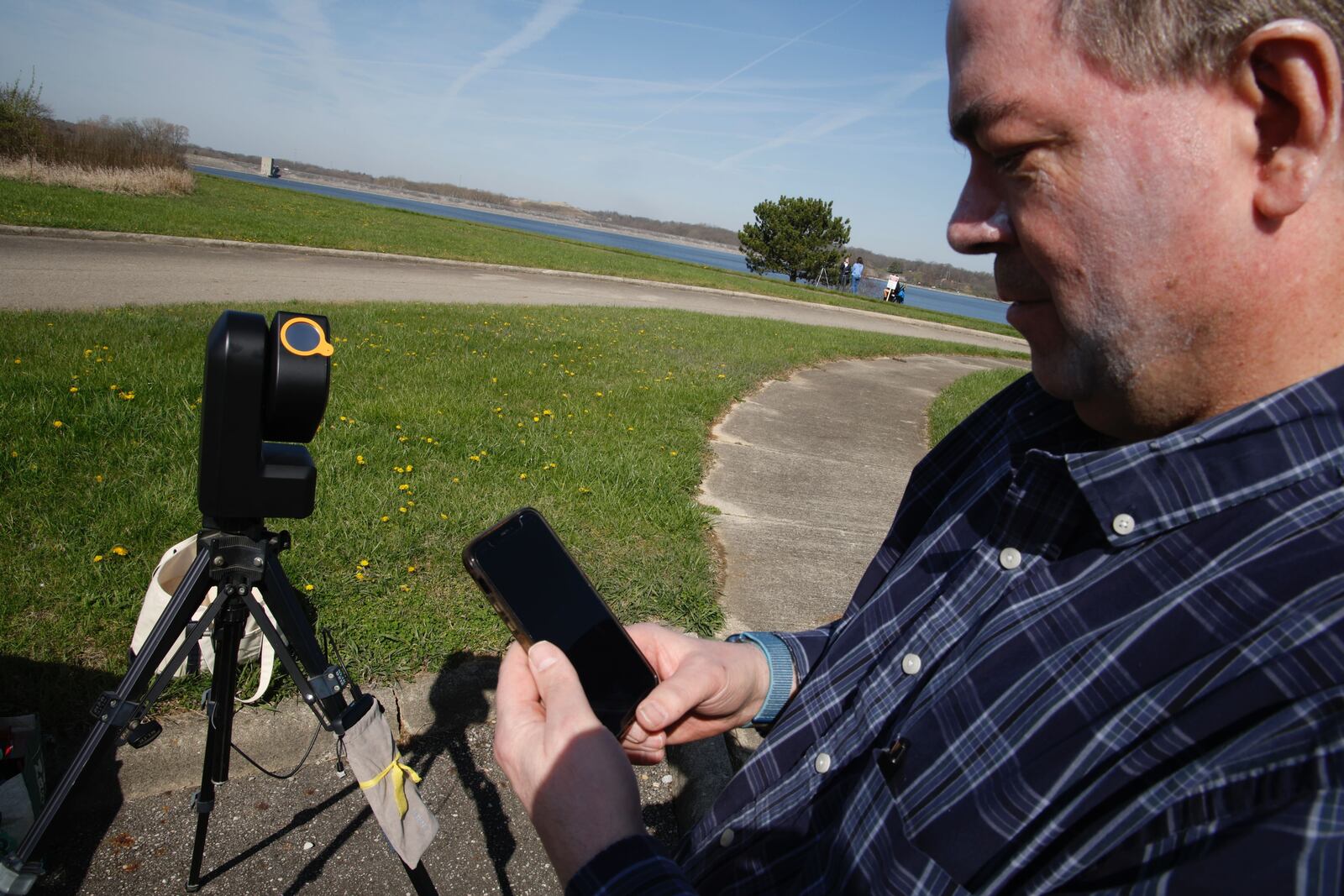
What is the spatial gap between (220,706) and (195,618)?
0.70 metres

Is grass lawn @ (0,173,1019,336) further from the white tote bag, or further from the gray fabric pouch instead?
the gray fabric pouch

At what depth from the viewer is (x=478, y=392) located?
6719 millimetres

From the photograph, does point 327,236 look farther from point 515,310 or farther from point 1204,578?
point 1204,578

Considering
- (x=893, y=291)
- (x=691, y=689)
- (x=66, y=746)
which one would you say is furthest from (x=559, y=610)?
(x=893, y=291)

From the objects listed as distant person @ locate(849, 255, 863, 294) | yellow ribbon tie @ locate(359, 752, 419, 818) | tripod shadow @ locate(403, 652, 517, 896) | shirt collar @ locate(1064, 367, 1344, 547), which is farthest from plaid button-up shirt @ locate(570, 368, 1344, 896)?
distant person @ locate(849, 255, 863, 294)

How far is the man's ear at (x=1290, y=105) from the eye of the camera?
0.83m

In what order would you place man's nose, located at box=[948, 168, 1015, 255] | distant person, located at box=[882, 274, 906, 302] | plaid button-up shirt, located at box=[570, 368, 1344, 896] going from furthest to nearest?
distant person, located at box=[882, 274, 906, 302] → man's nose, located at box=[948, 168, 1015, 255] → plaid button-up shirt, located at box=[570, 368, 1344, 896]

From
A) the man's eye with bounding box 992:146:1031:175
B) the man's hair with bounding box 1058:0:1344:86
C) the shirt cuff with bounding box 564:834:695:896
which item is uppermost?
the man's hair with bounding box 1058:0:1344:86

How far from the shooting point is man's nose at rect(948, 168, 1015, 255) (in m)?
1.11

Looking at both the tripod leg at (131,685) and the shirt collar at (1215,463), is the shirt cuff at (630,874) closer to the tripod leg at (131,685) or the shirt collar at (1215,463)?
the shirt collar at (1215,463)

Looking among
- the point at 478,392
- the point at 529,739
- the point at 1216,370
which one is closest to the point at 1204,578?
the point at 1216,370

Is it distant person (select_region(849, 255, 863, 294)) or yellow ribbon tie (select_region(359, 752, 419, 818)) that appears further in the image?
distant person (select_region(849, 255, 863, 294))

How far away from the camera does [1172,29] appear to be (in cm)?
91

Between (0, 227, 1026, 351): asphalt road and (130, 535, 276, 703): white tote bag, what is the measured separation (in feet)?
23.8
